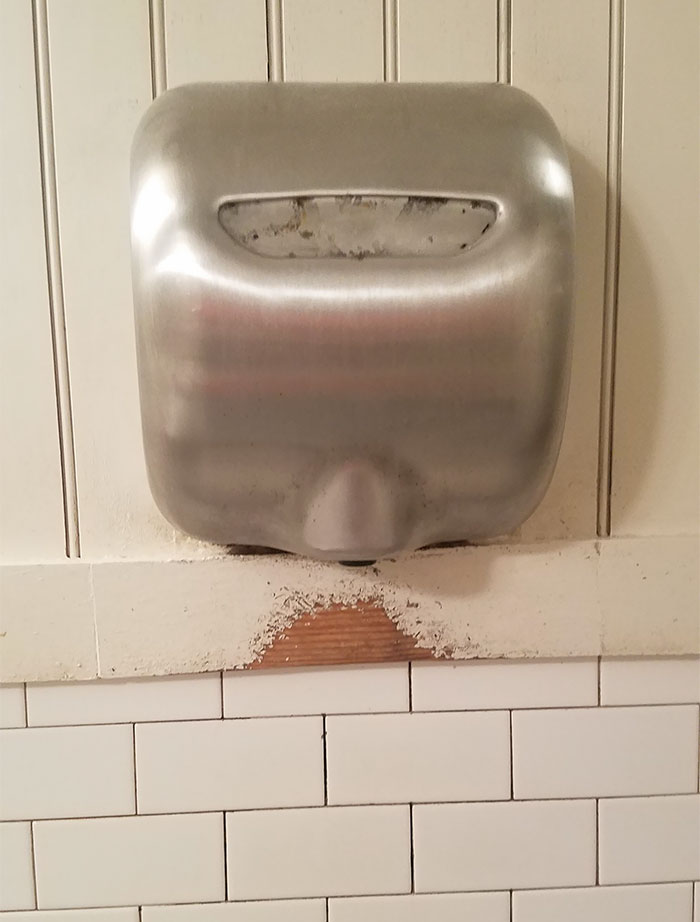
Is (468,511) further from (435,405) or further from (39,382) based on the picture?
(39,382)

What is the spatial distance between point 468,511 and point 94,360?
0.38 metres

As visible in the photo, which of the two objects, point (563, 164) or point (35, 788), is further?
point (35, 788)

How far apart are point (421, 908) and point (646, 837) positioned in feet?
0.82

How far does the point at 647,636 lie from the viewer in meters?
0.72

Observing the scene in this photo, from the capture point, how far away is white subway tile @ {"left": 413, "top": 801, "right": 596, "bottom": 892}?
2.45ft

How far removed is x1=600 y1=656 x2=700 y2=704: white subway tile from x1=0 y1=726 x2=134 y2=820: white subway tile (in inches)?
19.5

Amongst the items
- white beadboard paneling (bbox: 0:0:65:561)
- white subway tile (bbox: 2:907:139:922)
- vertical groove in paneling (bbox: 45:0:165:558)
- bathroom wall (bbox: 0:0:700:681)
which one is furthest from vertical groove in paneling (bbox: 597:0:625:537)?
white subway tile (bbox: 2:907:139:922)

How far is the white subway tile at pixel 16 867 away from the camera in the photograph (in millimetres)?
727

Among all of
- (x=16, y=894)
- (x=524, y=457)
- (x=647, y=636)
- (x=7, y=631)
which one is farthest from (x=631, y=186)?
(x=16, y=894)

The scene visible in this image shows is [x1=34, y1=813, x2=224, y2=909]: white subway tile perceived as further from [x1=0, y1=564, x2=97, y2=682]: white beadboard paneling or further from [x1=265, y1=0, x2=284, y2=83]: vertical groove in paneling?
[x1=265, y1=0, x2=284, y2=83]: vertical groove in paneling

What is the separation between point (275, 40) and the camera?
0.65m

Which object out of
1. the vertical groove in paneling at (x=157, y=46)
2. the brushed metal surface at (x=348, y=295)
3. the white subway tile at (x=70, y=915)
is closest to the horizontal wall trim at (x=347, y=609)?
the brushed metal surface at (x=348, y=295)

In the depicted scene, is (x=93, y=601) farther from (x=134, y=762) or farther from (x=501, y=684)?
(x=501, y=684)

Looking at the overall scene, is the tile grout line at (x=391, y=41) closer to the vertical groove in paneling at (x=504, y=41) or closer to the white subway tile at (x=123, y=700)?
the vertical groove in paneling at (x=504, y=41)
